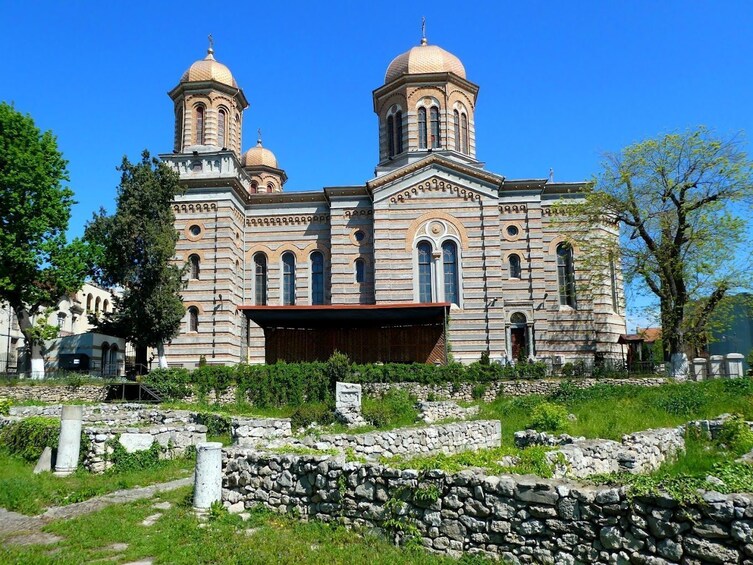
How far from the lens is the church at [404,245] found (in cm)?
3259

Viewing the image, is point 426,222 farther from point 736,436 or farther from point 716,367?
point 736,436

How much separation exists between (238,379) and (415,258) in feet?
41.4

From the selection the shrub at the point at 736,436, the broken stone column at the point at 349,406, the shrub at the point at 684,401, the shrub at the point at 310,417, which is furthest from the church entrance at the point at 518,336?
the shrub at the point at 736,436

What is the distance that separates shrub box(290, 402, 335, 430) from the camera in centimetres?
1755

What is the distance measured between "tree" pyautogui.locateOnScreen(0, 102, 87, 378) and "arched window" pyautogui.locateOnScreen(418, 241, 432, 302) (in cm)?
1725

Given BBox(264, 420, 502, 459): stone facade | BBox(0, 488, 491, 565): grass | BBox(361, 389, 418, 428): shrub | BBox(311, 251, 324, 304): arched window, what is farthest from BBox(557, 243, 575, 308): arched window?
BBox(0, 488, 491, 565): grass

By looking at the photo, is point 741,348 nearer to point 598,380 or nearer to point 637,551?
point 598,380

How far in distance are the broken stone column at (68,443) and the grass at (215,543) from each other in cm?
441

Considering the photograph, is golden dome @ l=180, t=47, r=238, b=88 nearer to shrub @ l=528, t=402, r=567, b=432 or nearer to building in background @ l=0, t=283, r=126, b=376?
building in background @ l=0, t=283, r=126, b=376

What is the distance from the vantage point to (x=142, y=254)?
95.0 ft

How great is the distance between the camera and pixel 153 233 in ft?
93.8

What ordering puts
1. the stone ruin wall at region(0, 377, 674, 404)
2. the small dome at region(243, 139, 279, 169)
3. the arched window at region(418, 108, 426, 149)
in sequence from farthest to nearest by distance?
the small dome at region(243, 139, 279, 169), the arched window at region(418, 108, 426, 149), the stone ruin wall at region(0, 377, 674, 404)

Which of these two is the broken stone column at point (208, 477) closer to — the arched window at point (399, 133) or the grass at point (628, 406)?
the grass at point (628, 406)

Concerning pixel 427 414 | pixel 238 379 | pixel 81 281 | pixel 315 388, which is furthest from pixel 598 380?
pixel 81 281
